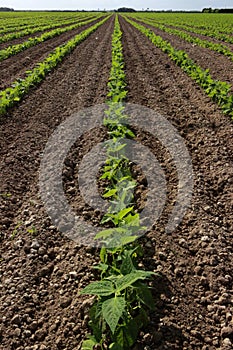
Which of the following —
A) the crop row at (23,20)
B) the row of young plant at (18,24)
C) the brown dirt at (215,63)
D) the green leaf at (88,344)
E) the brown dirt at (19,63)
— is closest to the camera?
the green leaf at (88,344)

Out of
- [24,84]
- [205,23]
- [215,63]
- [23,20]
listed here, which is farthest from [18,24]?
[24,84]

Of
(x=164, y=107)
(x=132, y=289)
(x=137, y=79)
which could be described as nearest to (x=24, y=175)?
(x=132, y=289)

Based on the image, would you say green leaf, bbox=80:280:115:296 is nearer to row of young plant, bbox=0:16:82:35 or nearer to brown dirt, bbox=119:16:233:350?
brown dirt, bbox=119:16:233:350

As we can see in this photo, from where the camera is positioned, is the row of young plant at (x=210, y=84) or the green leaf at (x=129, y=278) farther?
the row of young plant at (x=210, y=84)

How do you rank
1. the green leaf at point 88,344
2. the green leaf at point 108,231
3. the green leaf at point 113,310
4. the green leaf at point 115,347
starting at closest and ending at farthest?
the green leaf at point 113,310
the green leaf at point 115,347
the green leaf at point 88,344
the green leaf at point 108,231

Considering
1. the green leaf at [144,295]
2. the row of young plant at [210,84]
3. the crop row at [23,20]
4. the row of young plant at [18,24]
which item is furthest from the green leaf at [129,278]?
the crop row at [23,20]

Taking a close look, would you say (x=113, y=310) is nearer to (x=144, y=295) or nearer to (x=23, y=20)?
(x=144, y=295)

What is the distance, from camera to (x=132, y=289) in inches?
108

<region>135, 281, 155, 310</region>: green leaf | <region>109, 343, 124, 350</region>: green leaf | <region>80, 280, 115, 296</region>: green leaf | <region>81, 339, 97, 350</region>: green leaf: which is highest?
<region>80, 280, 115, 296</region>: green leaf

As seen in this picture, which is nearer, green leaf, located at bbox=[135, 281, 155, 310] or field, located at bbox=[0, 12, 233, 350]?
green leaf, located at bbox=[135, 281, 155, 310]

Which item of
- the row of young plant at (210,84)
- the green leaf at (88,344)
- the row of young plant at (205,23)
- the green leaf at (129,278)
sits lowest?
the green leaf at (88,344)

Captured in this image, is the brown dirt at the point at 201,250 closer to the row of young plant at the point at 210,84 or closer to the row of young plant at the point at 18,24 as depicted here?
the row of young plant at the point at 210,84

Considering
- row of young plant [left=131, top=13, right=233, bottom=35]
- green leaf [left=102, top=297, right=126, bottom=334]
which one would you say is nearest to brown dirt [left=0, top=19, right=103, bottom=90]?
green leaf [left=102, top=297, right=126, bottom=334]

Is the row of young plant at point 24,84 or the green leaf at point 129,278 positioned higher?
the row of young plant at point 24,84
